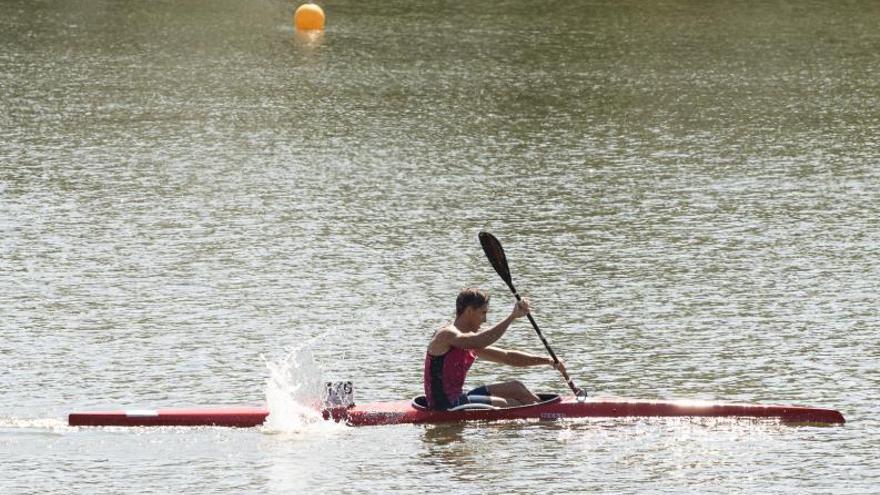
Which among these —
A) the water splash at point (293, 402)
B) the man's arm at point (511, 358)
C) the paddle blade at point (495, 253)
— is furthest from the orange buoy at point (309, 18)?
the man's arm at point (511, 358)

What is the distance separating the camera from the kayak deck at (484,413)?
554 inches

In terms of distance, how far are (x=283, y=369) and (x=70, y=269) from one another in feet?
19.0

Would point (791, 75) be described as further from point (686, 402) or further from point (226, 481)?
point (226, 481)

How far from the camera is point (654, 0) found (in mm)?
47094

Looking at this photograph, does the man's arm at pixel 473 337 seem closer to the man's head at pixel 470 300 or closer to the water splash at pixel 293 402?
the man's head at pixel 470 300

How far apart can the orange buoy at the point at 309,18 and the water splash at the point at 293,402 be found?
25.9m

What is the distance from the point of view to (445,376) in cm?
1407

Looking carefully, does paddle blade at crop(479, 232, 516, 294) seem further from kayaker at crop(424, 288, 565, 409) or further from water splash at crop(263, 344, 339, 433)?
water splash at crop(263, 344, 339, 433)

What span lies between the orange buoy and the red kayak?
89.5 feet

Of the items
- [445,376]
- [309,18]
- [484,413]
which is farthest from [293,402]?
[309,18]

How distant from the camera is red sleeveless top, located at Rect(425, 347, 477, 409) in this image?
46.0 ft

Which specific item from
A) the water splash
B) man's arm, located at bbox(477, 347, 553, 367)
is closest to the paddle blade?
man's arm, located at bbox(477, 347, 553, 367)

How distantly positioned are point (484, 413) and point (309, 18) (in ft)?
91.0

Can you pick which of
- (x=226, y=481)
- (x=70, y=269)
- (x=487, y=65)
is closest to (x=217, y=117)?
(x=487, y=65)
